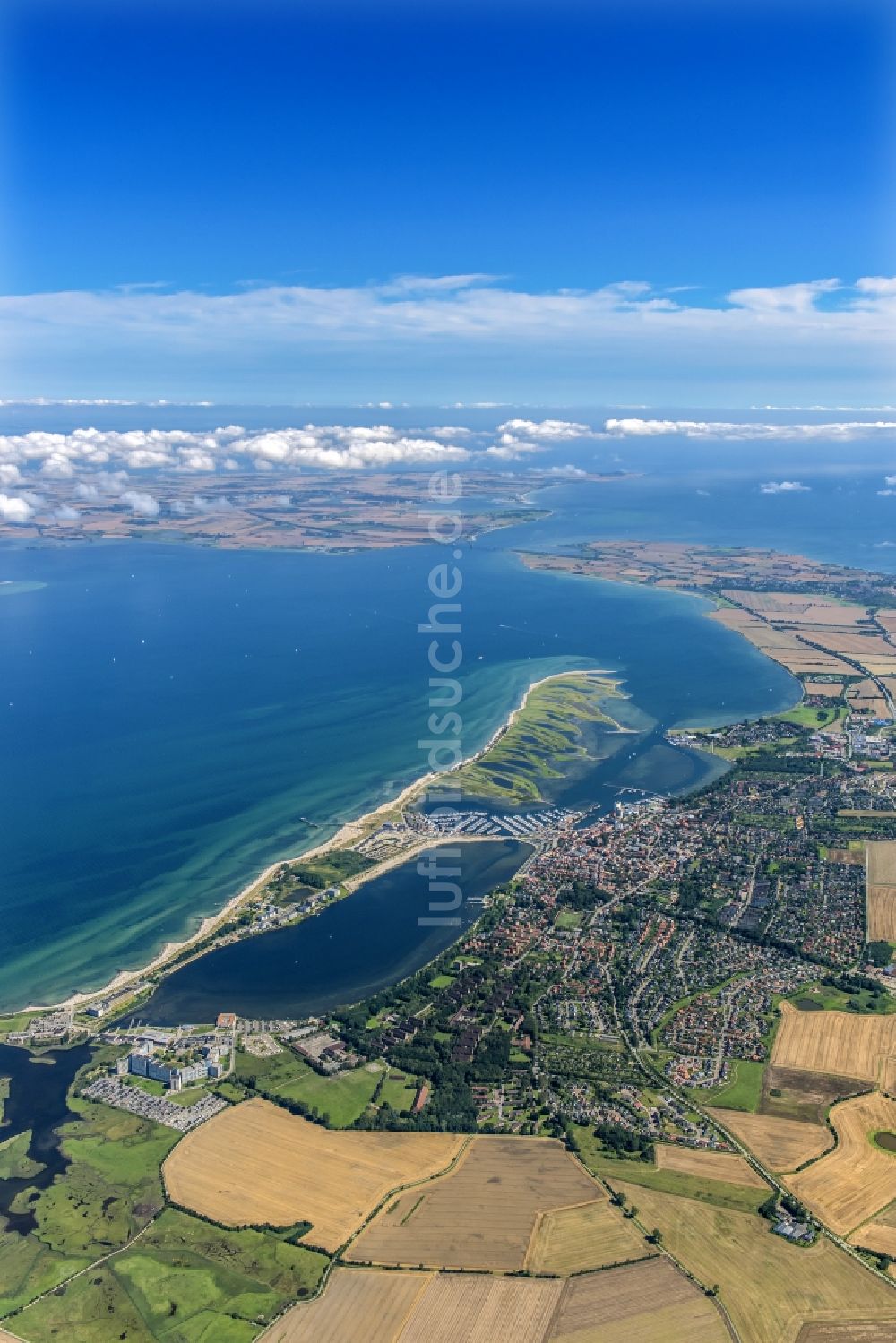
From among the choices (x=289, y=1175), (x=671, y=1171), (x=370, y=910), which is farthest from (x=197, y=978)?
(x=671, y=1171)

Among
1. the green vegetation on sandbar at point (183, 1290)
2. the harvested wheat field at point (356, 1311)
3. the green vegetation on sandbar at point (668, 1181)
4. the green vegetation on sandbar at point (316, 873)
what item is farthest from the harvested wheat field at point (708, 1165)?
the green vegetation on sandbar at point (316, 873)

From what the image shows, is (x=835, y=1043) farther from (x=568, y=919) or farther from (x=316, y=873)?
(x=316, y=873)

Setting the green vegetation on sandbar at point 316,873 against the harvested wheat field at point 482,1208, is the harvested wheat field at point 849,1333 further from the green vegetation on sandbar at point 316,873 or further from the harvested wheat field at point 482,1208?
the green vegetation on sandbar at point 316,873

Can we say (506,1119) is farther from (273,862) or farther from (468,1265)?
(273,862)

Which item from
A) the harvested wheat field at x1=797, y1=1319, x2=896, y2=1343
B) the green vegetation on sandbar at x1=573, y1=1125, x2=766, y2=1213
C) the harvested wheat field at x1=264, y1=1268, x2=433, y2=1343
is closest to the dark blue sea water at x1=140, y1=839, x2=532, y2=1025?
the green vegetation on sandbar at x1=573, y1=1125, x2=766, y2=1213

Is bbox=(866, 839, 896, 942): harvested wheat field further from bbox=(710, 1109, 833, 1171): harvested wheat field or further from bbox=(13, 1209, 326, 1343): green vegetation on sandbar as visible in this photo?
bbox=(13, 1209, 326, 1343): green vegetation on sandbar

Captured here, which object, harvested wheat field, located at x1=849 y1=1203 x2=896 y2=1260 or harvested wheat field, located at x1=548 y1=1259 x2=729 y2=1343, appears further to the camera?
Result: harvested wheat field, located at x1=849 y1=1203 x2=896 y2=1260

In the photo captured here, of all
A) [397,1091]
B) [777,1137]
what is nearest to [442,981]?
[397,1091]
